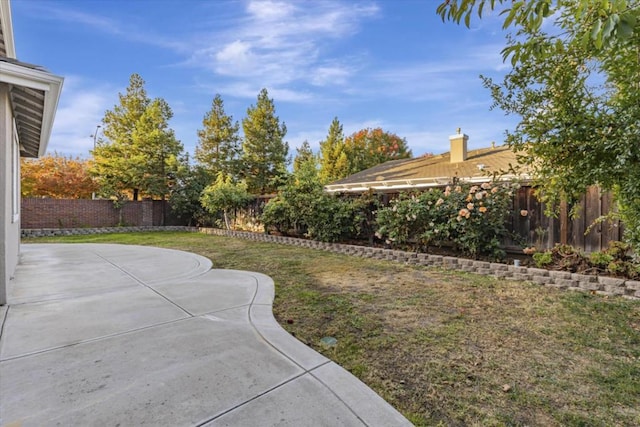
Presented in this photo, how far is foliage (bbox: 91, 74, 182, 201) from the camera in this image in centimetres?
1567

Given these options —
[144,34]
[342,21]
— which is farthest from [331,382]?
[144,34]

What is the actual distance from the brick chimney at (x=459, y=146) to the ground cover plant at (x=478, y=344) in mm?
7940

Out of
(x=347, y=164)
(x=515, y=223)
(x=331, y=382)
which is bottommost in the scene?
(x=331, y=382)

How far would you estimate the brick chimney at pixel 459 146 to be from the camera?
11.7m

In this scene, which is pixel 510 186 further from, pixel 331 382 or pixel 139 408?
pixel 139 408

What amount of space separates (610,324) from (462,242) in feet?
8.99

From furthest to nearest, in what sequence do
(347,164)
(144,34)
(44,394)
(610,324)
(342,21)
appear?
(347,164) → (144,34) → (342,21) → (610,324) → (44,394)

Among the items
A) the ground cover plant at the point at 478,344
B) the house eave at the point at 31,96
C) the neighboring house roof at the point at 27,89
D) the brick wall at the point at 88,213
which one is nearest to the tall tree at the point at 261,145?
the brick wall at the point at 88,213

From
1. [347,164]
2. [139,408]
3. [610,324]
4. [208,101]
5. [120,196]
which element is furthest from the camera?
[347,164]

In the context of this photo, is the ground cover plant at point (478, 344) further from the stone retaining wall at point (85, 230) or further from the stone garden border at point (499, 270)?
the stone retaining wall at point (85, 230)

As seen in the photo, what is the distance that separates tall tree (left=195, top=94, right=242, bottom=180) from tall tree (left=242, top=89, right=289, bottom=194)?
832 millimetres

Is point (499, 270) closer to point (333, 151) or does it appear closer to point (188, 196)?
point (188, 196)

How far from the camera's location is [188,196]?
15930 mm

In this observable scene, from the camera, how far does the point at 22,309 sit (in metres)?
3.50
